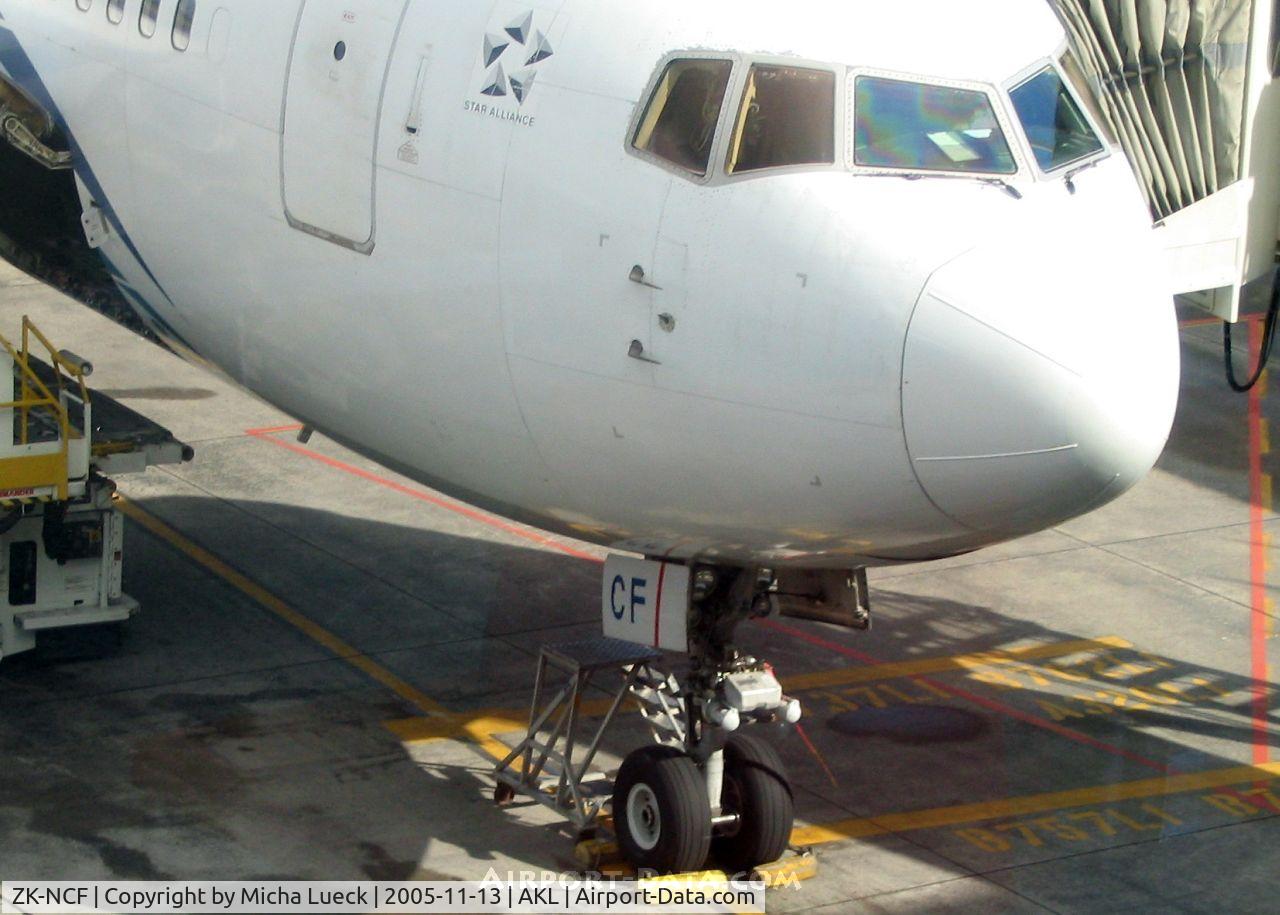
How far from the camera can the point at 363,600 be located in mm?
18016

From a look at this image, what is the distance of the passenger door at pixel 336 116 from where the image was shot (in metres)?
11.1

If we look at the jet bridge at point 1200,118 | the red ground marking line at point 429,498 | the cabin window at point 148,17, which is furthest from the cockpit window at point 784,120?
the red ground marking line at point 429,498

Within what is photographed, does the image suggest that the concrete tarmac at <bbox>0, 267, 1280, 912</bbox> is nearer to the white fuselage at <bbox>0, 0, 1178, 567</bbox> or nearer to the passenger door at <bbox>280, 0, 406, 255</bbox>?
the white fuselage at <bbox>0, 0, 1178, 567</bbox>

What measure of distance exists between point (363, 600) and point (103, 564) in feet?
9.34

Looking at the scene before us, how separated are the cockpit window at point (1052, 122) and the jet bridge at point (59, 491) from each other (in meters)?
8.08

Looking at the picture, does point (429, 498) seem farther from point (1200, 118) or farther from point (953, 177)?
point (953, 177)

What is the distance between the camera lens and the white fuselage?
9414 mm

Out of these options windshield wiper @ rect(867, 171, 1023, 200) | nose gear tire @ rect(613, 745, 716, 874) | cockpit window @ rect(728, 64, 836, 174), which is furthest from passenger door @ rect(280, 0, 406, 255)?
nose gear tire @ rect(613, 745, 716, 874)

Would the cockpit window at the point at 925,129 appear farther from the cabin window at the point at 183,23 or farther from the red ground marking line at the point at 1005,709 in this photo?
the red ground marking line at the point at 1005,709

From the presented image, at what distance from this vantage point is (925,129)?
9773mm

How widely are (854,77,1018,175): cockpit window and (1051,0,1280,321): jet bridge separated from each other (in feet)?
20.9

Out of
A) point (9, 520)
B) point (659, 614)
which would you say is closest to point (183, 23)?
point (9, 520)

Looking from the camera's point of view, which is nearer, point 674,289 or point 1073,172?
point 674,289

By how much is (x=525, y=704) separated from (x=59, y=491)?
13.4ft
